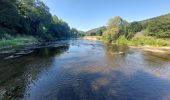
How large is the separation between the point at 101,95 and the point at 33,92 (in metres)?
5.28

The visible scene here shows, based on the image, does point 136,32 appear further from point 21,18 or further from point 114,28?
point 21,18

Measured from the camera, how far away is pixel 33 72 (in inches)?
755

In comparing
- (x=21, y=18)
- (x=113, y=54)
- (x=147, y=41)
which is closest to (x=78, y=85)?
(x=113, y=54)

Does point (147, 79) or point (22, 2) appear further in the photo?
point (22, 2)

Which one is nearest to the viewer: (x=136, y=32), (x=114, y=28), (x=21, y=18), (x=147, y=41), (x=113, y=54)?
(x=113, y=54)

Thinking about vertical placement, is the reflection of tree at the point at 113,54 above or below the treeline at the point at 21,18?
below

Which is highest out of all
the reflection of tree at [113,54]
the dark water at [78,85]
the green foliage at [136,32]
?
the green foliage at [136,32]

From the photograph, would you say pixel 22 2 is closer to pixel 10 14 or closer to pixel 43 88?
pixel 10 14

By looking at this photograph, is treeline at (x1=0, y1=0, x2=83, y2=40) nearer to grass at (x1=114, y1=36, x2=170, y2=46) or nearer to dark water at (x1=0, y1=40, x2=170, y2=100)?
dark water at (x1=0, y1=40, x2=170, y2=100)

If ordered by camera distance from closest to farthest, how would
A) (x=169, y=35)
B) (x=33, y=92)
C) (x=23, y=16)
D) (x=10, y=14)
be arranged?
(x=33, y=92) → (x=10, y=14) → (x=23, y=16) → (x=169, y=35)

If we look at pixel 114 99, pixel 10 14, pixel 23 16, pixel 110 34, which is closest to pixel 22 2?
pixel 23 16

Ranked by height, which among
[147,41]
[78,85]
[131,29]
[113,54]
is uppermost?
[131,29]

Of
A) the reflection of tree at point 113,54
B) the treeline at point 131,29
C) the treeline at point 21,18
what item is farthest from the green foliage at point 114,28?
the reflection of tree at point 113,54

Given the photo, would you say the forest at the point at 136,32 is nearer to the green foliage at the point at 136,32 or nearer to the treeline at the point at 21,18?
the green foliage at the point at 136,32
